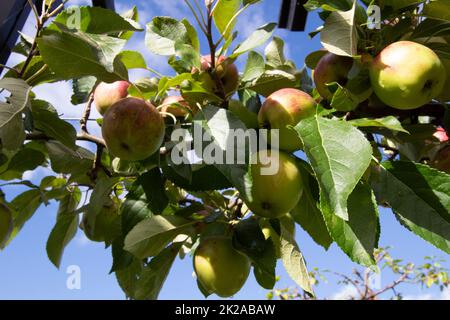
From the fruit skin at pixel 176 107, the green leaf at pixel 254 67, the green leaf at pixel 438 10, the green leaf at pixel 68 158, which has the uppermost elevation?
the green leaf at pixel 438 10

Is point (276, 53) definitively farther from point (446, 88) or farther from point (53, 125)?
point (53, 125)

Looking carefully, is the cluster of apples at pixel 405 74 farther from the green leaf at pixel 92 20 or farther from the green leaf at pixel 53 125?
the green leaf at pixel 53 125

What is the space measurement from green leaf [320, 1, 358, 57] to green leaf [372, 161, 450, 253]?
8.5 inches

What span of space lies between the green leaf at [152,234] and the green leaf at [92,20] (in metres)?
0.40

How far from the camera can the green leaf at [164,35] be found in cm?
97

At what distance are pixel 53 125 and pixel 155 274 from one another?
450 mm

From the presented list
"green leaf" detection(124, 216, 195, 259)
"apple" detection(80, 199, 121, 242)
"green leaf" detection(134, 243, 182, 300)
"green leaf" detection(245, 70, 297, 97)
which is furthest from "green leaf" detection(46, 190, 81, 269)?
"green leaf" detection(245, 70, 297, 97)

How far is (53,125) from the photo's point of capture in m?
1.06

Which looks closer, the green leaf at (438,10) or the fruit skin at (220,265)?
the green leaf at (438,10)

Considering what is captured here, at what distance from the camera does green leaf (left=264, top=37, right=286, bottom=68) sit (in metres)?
1.21

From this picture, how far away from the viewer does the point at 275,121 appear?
0.85 m

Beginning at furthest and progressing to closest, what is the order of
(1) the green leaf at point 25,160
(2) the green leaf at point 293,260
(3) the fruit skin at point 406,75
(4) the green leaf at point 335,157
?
1. (1) the green leaf at point 25,160
2. (2) the green leaf at point 293,260
3. (3) the fruit skin at point 406,75
4. (4) the green leaf at point 335,157

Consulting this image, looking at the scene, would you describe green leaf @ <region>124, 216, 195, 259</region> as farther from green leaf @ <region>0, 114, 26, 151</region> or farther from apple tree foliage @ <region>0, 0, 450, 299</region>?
green leaf @ <region>0, 114, 26, 151</region>

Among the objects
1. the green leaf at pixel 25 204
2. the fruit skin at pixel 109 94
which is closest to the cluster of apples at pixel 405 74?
the fruit skin at pixel 109 94
